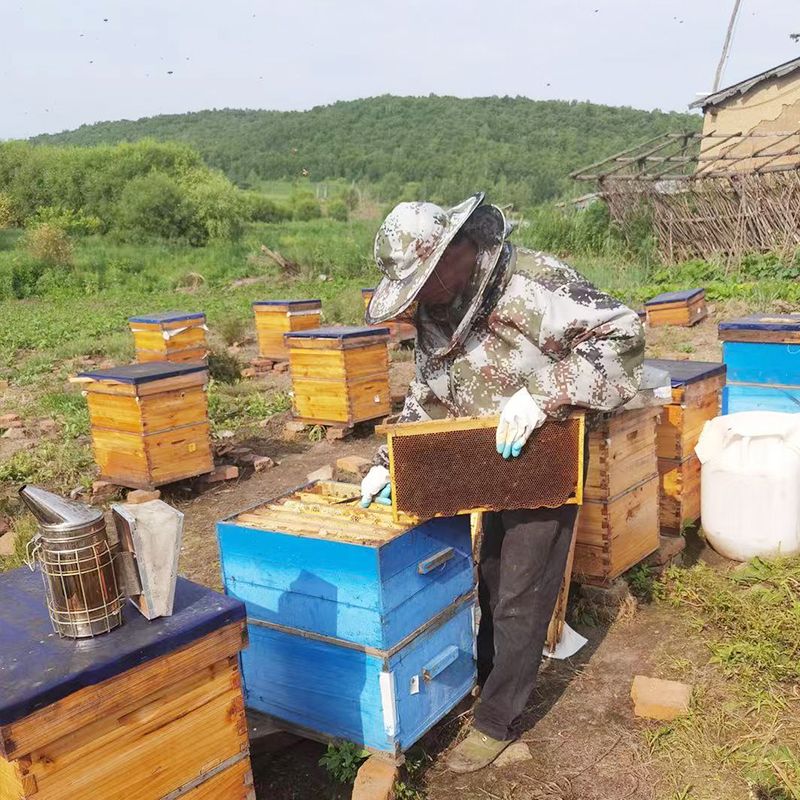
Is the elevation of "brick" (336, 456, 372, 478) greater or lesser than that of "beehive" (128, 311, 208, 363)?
lesser

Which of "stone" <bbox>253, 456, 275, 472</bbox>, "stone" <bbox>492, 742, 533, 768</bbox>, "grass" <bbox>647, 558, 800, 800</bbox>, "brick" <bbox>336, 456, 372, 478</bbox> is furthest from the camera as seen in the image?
"stone" <bbox>253, 456, 275, 472</bbox>

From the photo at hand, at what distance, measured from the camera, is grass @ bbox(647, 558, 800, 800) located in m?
2.60

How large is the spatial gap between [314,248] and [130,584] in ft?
67.6

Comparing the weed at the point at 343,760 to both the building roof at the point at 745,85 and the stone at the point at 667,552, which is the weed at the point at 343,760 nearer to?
the stone at the point at 667,552

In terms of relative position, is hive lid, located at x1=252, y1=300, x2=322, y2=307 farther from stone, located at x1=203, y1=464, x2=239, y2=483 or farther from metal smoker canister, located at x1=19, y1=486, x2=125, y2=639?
metal smoker canister, located at x1=19, y1=486, x2=125, y2=639

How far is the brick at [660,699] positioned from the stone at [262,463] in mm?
4214

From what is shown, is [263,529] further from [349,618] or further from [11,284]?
[11,284]

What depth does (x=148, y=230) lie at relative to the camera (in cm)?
3194

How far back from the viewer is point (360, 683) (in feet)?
8.16

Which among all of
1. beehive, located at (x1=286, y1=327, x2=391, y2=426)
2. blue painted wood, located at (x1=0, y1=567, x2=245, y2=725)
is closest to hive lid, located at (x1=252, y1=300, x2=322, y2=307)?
beehive, located at (x1=286, y1=327, x2=391, y2=426)

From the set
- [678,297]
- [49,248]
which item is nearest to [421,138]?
[49,248]

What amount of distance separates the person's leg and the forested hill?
43.0 metres

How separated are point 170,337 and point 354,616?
7.49 m

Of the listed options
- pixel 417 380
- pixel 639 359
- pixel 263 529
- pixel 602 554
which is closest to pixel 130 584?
pixel 263 529
